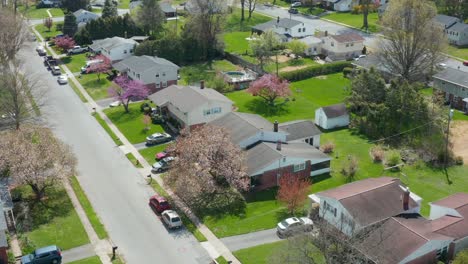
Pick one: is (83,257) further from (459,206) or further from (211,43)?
(211,43)

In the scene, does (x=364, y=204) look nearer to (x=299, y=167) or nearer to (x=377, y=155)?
(x=299, y=167)

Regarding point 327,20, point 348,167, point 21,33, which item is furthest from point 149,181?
point 327,20

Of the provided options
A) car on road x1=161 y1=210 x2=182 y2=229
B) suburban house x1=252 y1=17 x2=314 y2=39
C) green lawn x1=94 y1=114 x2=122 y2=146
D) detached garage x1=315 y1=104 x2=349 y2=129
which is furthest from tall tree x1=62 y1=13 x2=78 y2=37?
car on road x1=161 y1=210 x2=182 y2=229

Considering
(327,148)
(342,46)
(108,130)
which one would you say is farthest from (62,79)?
(342,46)

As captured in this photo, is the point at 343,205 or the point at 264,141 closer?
the point at 343,205

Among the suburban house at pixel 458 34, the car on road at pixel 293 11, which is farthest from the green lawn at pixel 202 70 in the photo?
the car on road at pixel 293 11
